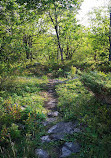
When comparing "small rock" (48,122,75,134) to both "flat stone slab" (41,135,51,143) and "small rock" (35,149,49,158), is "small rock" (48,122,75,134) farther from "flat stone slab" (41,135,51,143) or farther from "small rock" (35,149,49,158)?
"small rock" (35,149,49,158)

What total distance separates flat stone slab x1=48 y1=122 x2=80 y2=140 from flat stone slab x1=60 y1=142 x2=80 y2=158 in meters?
0.41

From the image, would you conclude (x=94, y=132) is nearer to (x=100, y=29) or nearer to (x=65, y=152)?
(x=65, y=152)

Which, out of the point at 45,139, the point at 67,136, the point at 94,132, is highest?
the point at 94,132

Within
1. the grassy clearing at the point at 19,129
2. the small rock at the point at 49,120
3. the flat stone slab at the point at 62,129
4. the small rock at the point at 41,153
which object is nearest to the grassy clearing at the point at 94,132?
the flat stone slab at the point at 62,129

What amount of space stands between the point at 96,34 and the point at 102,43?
4.44ft

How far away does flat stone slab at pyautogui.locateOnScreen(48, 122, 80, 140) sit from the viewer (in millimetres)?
4355

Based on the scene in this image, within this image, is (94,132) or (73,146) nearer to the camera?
(73,146)

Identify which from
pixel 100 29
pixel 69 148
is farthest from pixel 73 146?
pixel 100 29

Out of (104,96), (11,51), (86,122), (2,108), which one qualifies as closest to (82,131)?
(86,122)

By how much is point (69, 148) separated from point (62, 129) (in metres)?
0.95

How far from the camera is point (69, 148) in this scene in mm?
3715

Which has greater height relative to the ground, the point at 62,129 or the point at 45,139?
the point at 62,129

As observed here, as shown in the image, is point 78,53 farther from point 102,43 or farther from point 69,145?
point 69,145

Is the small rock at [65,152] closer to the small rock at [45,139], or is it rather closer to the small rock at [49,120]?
the small rock at [45,139]
